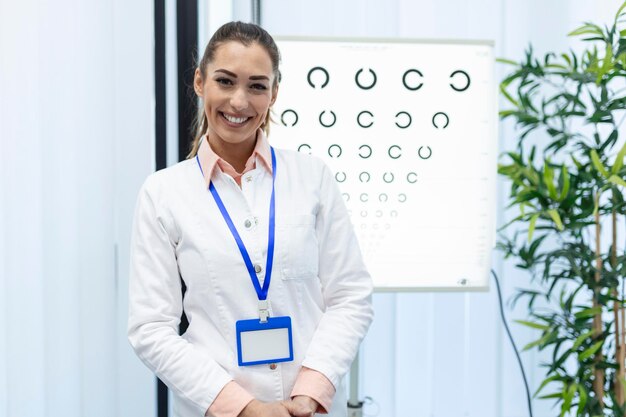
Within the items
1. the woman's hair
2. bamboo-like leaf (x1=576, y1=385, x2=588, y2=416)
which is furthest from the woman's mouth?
bamboo-like leaf (x1=576, y1=385, x2=588, y2=416)

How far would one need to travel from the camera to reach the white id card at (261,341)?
123 cm

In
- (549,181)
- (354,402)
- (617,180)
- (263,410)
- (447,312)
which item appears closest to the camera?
(263,410)

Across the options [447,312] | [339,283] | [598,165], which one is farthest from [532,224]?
[339,283]

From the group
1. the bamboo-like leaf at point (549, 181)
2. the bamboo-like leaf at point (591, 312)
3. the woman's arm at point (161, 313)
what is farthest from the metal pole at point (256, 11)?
the bamboo-like leaf at point (591, 312)

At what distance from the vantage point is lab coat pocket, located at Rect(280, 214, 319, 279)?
1262mm

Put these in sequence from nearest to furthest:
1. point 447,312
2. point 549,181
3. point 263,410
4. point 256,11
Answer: point 263,410 → point 549,181 → point 256,11 → point 447,312

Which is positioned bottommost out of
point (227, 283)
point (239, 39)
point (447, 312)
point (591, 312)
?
point (447, 312)

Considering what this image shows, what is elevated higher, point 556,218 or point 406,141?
point 406,141

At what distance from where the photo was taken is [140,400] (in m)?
1.96

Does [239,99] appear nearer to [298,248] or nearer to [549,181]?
[298,248]

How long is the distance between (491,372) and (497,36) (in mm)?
1447

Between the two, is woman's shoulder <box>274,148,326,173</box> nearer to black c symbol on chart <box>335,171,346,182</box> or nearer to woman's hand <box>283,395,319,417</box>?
woman's hand <box>283,395,319,417</box>

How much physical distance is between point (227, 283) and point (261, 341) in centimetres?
13

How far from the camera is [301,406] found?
1.21m
